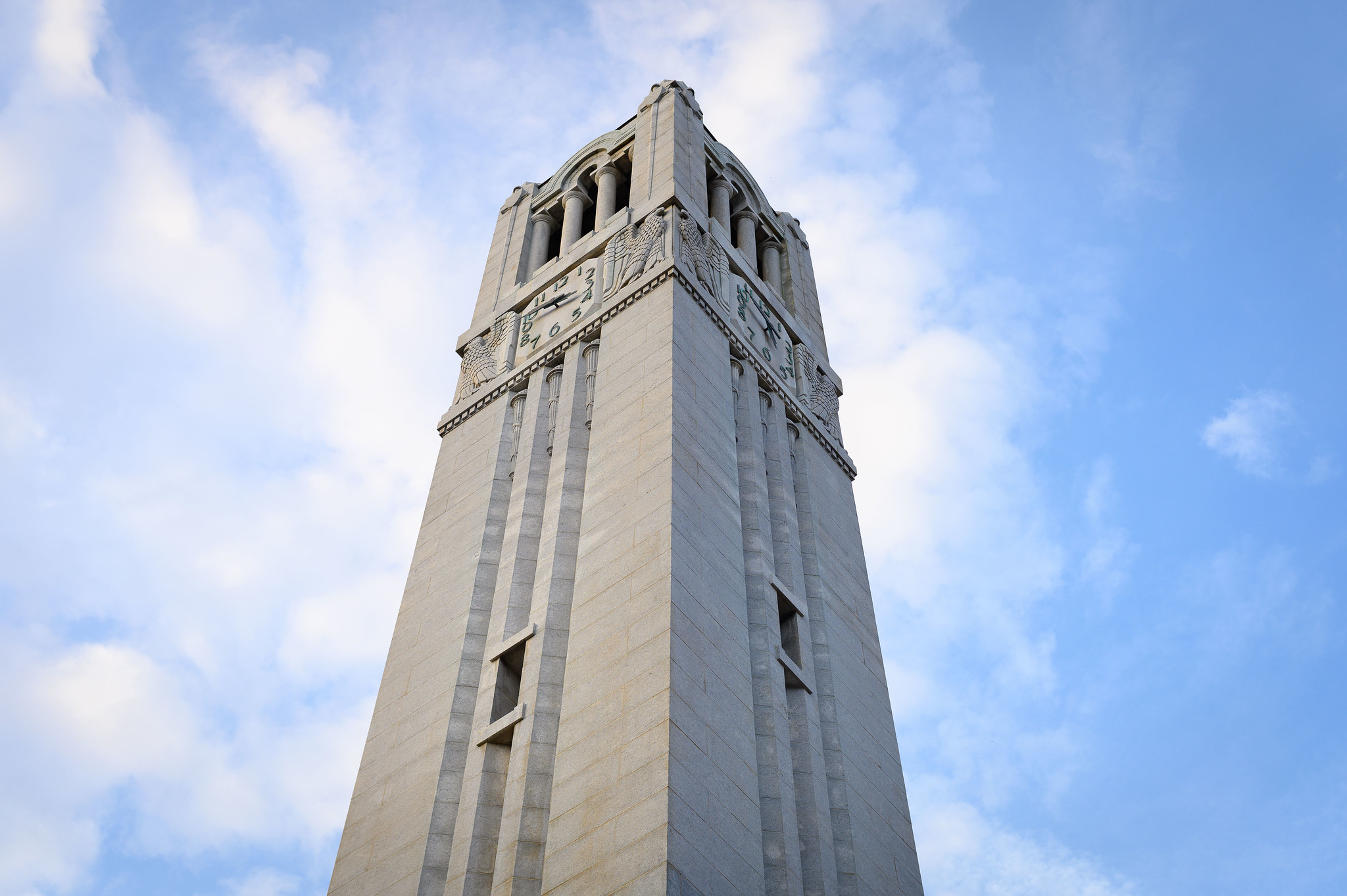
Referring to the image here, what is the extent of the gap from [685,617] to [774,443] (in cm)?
959

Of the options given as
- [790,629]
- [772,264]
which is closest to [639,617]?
[790,629]

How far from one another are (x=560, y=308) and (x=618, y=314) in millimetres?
3164

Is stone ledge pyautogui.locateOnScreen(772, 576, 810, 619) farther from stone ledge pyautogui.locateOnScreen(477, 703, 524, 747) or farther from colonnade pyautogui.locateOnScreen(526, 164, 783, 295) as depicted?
colonnade pyautogui.locateOnScreen(526, 164, 783, 295)

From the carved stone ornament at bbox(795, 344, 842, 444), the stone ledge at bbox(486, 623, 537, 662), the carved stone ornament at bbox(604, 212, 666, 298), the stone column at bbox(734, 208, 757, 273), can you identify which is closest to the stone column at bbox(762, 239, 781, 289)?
the stone column at bbox(734, 208, 757, 273)

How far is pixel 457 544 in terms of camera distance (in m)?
27.1

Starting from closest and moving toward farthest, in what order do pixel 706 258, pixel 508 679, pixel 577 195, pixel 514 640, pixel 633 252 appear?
pixel 514 640, pixel 508 679, pixel 633 252, pixel 706 258, pixel 577 195

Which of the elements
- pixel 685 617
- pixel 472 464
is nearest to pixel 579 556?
pixel 685 617

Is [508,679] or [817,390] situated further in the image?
[817,390]

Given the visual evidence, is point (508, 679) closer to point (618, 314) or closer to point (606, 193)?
point (618, 314)

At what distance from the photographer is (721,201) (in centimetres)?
3891

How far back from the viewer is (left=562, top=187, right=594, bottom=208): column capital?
39.3m

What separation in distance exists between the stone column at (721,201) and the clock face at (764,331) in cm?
356

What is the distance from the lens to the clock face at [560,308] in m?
31.6

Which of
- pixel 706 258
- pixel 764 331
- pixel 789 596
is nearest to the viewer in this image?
pixel 789 596
